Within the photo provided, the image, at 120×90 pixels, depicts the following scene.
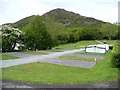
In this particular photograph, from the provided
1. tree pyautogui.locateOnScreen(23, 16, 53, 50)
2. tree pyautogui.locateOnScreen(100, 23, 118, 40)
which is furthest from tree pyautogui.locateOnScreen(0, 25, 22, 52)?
tree pyautogui.locateOnScreen(100, 23, 118, 40)

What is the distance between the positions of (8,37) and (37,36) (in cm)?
838

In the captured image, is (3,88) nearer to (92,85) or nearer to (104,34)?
(92,85)

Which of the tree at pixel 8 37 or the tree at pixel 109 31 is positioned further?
the tree at pixel 109 31

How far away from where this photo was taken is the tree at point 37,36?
51.0m

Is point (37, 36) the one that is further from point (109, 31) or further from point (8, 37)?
point (109, 31)

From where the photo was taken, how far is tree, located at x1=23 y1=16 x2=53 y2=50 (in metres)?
51.0

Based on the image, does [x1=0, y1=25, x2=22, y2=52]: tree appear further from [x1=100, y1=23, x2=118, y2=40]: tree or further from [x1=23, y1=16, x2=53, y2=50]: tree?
[x1=100, y1=23, x2=118, y2=40]: tree

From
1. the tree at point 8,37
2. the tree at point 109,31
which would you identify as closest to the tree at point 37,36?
the tree at point 8,37

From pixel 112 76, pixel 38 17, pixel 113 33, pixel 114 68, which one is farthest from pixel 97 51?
pixel 113 33

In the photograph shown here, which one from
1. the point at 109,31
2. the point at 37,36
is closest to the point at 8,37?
the point at 37,36

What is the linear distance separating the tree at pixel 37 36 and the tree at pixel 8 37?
3.79 m

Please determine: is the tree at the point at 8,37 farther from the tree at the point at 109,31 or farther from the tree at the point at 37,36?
the tree at the point at 109,31

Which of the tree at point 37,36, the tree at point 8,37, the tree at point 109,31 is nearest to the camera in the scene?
the tree at point 8,37

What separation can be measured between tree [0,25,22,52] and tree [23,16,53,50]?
149 inches
